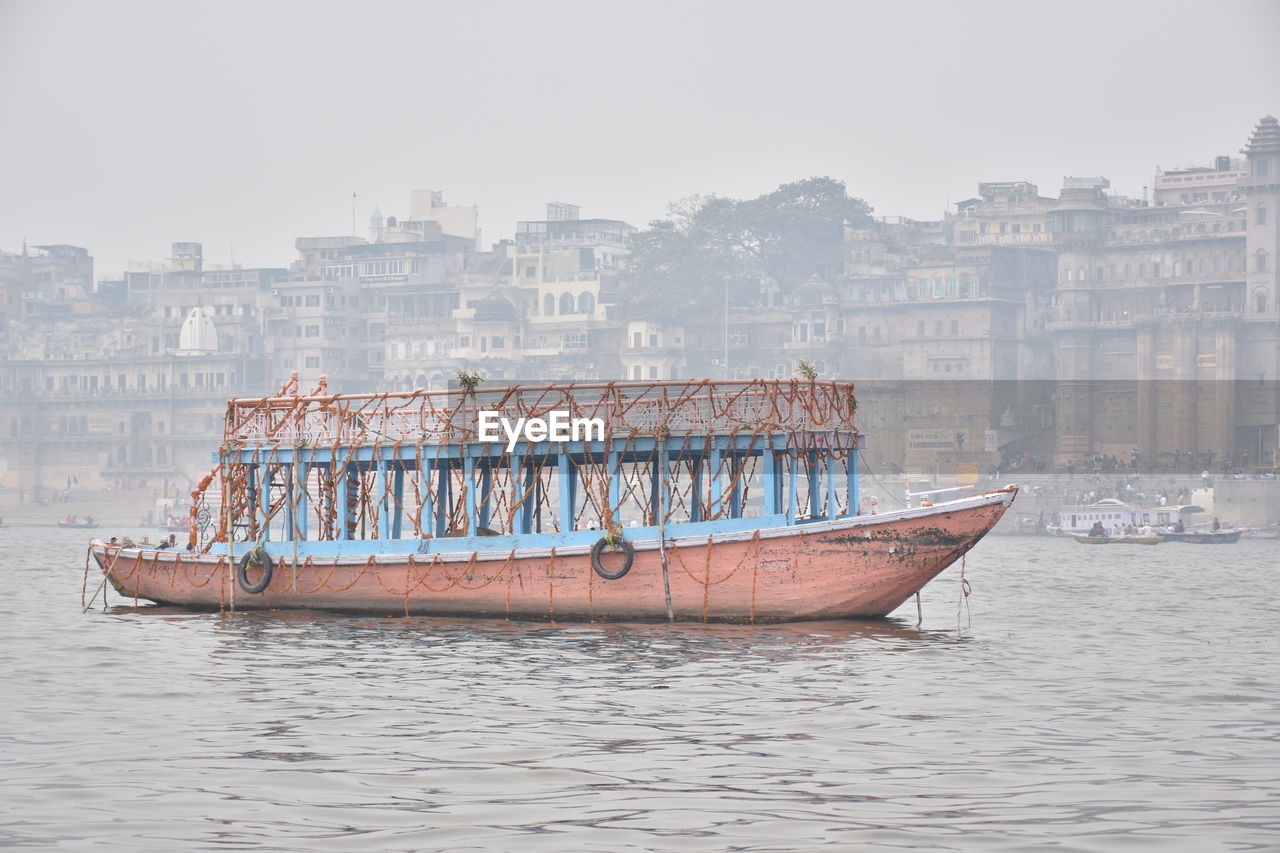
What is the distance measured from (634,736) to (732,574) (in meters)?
12.6

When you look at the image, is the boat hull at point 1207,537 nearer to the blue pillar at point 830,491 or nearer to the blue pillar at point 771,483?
the blue pillar at point 830,491

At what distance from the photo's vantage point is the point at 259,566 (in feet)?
124

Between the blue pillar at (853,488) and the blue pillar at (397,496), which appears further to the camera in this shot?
the blue pillar at (397,496)

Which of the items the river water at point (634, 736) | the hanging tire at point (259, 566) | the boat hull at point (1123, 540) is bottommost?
the boat hull at point (1123, 540)

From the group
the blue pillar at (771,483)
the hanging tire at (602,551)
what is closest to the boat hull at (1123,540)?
the blue pillar at (771,483)

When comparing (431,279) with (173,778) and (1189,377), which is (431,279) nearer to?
(1189,377)

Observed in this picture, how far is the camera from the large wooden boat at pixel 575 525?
1287 inches

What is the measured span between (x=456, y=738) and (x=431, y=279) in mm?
152998

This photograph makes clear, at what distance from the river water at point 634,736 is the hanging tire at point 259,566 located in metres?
1.63

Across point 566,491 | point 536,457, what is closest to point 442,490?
point 536,457

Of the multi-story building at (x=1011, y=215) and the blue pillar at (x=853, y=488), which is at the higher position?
the multi-story building at (x=1011, y=215)

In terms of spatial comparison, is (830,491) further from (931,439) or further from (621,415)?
(931,439)

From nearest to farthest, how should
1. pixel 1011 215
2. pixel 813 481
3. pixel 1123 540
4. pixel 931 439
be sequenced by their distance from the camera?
pixel 813 481, pixel 1123 540, pixel 931 439, pixel 1011 215

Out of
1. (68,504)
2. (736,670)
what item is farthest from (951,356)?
(736,670)
